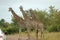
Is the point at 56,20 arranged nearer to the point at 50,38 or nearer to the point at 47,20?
the point at 47,20

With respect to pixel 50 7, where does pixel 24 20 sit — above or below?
below

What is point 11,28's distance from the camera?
33.4 meters

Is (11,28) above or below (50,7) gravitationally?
below

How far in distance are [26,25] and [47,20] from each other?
14.0 metres

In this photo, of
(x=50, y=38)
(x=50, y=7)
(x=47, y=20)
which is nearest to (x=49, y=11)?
(x=50, y=7)

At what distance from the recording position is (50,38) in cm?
2131

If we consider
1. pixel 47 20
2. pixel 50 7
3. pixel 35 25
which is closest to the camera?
pixel 35 25

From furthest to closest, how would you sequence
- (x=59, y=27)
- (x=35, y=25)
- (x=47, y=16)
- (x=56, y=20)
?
(x=47, y=16)
(x=56, y=20)
(x=59, y=27)
(x=35, y=25)

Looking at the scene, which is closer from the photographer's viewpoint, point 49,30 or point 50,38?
point 50,38

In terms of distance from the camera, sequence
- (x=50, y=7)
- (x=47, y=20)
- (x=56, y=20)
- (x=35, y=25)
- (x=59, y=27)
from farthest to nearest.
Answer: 1. (x=50, y=7)
2. (x=47, y=20)
3. (x=56, y=20)
4. (x=59, y=27)
5. (x=35, y=25)

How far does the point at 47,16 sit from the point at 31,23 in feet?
54.2

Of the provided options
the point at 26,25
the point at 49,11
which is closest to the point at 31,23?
A: the point at 26,25

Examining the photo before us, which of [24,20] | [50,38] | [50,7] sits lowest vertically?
[50,38]

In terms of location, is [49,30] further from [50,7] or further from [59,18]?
[50,7]
